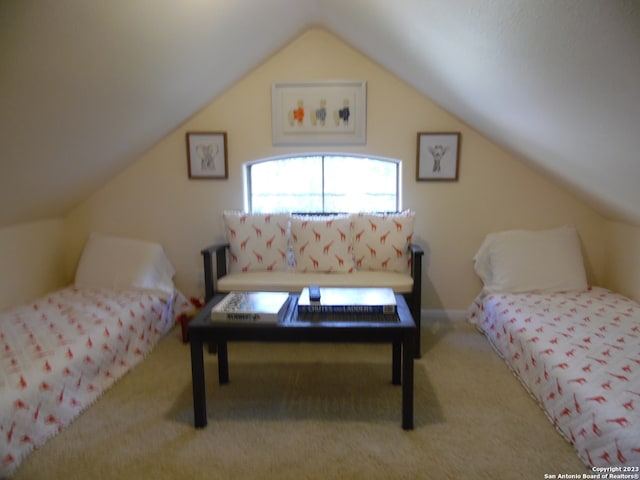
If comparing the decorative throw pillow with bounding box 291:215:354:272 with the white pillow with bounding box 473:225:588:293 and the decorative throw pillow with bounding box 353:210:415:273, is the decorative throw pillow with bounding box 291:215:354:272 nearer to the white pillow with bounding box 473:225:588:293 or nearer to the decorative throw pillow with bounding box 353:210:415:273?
the decorative throw pillow with bounding box 353:210:415:273

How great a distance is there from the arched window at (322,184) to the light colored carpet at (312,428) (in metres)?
1.29

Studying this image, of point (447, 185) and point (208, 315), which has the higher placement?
point (447, 185)

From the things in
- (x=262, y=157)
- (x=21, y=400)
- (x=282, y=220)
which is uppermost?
(x=262, y=157)

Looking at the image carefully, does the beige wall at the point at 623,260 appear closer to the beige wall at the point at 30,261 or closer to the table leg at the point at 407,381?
the table leg at the point at 407,381

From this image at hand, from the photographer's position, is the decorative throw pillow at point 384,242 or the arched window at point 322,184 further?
the arched window at point 322,184

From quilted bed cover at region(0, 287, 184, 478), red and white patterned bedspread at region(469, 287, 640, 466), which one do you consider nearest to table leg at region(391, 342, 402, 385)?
red and white patterned bedspread at region(469, 287, 640, 466)

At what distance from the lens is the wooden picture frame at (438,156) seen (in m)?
2.94

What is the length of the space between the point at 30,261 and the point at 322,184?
7.18ft

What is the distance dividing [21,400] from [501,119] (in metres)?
2.75

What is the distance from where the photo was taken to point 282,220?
2.85m

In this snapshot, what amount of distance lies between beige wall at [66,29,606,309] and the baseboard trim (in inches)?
1.6

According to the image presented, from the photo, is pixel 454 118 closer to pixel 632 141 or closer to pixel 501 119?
pixel 501 119

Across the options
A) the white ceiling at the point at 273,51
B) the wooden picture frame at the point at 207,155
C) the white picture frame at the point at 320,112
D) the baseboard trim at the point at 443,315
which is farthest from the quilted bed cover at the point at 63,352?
the baseboard trim at the point at 443,315

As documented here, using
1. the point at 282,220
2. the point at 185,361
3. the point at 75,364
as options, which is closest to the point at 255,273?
the point at 282,220
